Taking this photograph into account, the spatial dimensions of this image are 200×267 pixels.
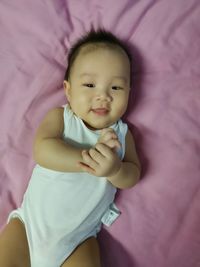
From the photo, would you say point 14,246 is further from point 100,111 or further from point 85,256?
point 100,111

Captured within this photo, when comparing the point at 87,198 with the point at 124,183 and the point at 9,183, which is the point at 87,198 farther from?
the point at 9,183

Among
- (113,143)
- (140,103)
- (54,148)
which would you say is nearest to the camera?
(113,143)

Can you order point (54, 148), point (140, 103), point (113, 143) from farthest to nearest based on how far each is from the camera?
point (140, 103), point (54, 148), point (113, 143)

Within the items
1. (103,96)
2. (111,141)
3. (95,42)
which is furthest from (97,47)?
(111,141)

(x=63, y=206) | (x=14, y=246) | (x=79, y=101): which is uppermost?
(x=79, y=101)

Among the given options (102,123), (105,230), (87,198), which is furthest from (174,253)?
(102,123)

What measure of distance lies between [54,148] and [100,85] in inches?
9.2

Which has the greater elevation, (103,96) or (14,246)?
(103,96)

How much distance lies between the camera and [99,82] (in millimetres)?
1456

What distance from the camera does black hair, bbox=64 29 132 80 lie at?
4.97ft

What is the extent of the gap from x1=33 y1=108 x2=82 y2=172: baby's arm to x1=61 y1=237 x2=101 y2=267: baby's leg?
0.82 feet

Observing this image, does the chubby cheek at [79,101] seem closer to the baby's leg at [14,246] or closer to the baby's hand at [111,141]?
the baby's hand at [111,141]

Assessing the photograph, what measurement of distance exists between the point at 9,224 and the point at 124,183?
0.38 metres

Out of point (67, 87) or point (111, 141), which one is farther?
point (67, 87)
